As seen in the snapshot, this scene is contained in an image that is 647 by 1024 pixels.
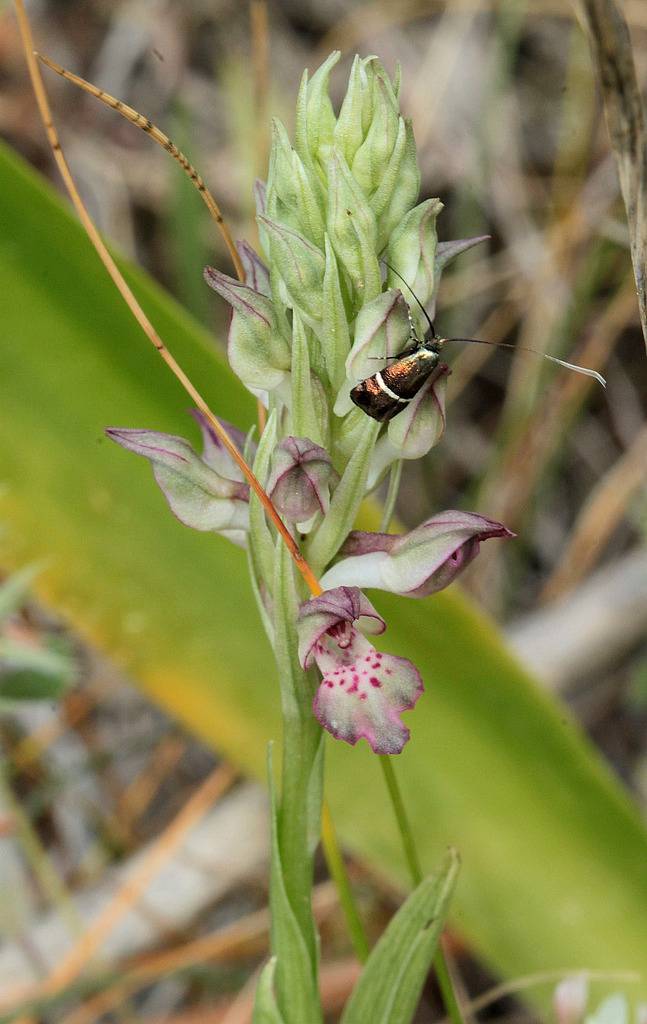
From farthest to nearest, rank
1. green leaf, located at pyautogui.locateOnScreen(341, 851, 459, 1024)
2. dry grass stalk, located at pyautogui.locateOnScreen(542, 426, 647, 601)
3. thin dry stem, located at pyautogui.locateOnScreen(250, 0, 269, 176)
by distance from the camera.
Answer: dry grass stalk, located at pyautogui.locateOnScreen(542, 426, 647, 601), thin dry stem, located at pyautogui.locateOnScreen(250, 0, 269, 176), green leaf, located at pyautogui.locateOnScreen(341, 851, 459, 1024)

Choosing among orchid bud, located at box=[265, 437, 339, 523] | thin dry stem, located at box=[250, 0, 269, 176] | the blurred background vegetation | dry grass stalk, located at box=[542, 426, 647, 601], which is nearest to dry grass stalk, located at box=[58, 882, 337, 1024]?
the blurred background vegetation

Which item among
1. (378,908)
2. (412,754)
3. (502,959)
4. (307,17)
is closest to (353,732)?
(412,754)

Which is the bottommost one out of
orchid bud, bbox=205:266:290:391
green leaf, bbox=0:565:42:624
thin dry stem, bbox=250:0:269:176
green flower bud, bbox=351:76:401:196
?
orchid bud, bbox=205:266:290:391

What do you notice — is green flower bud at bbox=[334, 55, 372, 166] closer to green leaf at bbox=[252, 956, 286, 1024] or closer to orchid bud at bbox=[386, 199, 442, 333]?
orchid bud at bbox=[386, 199, 442, 333]

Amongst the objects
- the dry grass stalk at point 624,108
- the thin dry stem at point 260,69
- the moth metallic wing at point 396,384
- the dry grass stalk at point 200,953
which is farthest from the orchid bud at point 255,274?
the dry grass stalk at point 200,953

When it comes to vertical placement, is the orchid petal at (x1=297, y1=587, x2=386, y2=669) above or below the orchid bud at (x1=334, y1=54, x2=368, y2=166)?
below

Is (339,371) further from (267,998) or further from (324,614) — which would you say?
(267,998)

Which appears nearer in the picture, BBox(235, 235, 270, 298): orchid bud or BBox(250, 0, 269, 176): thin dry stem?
BBox(235, 235, 270, 298): orchid bud
